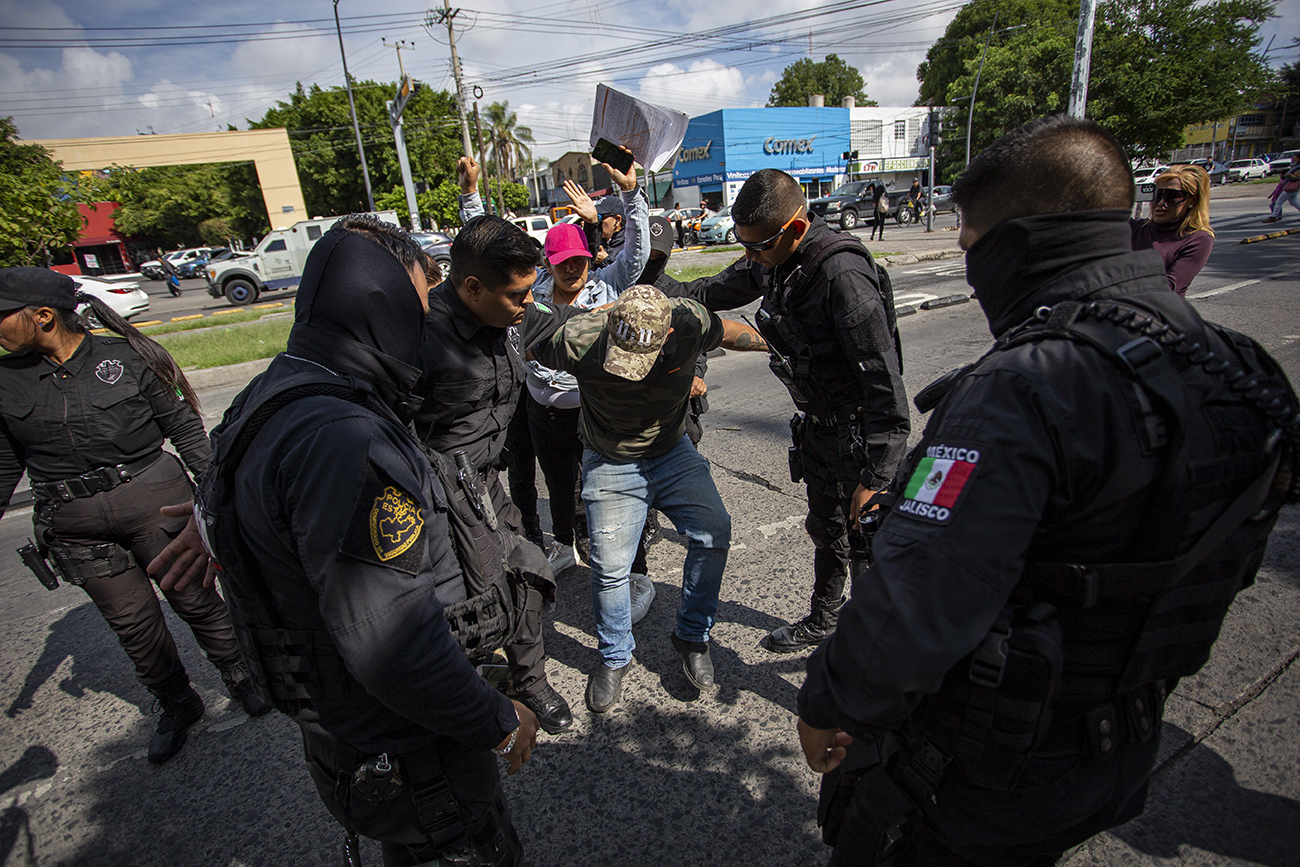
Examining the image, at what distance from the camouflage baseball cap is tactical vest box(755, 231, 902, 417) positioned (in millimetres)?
603

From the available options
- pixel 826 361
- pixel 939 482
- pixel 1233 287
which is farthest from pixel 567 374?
pixel 1233 287

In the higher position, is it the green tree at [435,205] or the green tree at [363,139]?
the green tree at [363,139]

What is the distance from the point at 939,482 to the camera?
1.04 m

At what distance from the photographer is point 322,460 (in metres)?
1.14

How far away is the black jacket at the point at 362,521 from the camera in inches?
45.3

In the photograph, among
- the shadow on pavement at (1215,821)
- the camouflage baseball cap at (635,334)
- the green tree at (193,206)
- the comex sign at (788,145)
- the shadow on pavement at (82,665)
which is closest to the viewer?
the shadow on pavement at (1215,821)

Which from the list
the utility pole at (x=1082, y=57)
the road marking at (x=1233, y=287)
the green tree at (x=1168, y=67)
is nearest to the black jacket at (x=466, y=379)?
the road marking at (x=1233, y=287)

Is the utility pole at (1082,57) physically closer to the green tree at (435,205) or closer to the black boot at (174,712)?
the black boot at (174,712)

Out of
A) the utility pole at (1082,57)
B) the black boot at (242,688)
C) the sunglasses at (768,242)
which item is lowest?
the black boot at (242,688)

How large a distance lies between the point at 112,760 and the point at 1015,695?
331 cm

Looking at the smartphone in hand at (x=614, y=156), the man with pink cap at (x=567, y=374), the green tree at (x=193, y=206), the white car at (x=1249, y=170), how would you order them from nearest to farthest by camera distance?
the man with pink cap at (x=567, y=374), the smartphone in hand at (x=614, y=156), the white car at (x=1249, y=170), the green tree at (x=193, y=206)

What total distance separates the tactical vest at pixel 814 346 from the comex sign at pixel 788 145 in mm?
40169

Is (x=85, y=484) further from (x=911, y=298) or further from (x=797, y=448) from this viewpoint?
(x=911, y=298)

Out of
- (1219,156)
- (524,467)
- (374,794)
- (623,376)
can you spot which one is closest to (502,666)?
(374,794)
